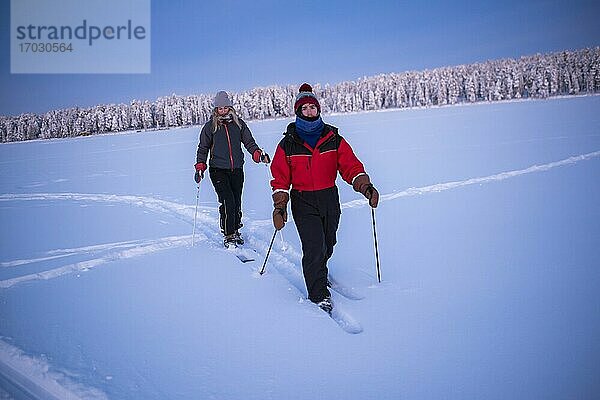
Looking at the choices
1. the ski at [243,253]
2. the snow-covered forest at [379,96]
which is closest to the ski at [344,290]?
the ski at [243,253]

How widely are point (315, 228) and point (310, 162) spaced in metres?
0.61

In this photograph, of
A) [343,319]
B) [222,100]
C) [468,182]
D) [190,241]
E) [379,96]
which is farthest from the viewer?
[379,96]

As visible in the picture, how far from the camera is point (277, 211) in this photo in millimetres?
3834

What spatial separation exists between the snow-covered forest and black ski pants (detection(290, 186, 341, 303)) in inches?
4121

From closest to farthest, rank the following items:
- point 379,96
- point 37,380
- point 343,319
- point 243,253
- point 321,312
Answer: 1. point 37,380
2. point 343,319
3. point 321,312
4. point 243,253
5. point 379,96

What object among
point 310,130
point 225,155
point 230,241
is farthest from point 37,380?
point 225,155

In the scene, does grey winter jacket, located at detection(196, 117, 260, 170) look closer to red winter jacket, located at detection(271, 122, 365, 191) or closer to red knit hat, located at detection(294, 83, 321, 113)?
red winter jacket, located at detection(271, 122, 365, 191)

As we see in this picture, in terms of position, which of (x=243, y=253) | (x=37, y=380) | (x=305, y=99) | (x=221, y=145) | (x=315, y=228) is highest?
(x=305, y=99)

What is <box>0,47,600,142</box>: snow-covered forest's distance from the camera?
91.8m

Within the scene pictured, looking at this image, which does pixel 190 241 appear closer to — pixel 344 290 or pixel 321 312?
pixel 344 290

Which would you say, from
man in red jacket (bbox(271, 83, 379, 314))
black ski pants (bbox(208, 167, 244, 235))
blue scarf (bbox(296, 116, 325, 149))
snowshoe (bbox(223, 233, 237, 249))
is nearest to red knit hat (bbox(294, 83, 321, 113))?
man in red jacket (bbox(271, 83, 379, 314))

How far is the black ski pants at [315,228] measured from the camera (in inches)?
149

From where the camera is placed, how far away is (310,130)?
3723 millimetres

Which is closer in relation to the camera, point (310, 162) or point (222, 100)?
point (310, 162)
